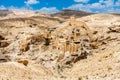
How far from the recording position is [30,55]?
36.2m

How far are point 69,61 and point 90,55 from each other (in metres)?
2.77

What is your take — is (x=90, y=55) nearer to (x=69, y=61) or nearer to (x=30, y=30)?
(x=69, y=61)

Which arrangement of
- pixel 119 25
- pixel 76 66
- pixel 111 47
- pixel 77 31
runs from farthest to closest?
pixel 119 25
pixel 77 31
pixel 111 47
pixel 76 66

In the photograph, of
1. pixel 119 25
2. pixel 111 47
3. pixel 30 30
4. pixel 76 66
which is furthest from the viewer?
pixel 30 30

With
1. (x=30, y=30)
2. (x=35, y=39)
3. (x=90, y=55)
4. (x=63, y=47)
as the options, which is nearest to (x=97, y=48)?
(x=90, y=55)

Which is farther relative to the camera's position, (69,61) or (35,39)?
(35,39)

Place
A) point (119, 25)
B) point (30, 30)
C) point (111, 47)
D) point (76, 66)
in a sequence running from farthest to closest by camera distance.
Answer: point (30, 30) < point (119, 25) < point (111, 47) < point (76, 66)

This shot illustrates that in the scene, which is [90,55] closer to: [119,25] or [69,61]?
[69,61]

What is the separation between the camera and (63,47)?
1361 inches

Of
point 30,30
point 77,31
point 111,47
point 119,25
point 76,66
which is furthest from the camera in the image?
point 30,30

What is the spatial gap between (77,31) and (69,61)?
17.7 feet

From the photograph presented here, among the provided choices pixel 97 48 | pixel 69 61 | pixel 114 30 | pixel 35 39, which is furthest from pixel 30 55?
pixel 114 30

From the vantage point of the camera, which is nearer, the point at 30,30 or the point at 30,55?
the point at 30,55

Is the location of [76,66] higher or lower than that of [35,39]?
lower
